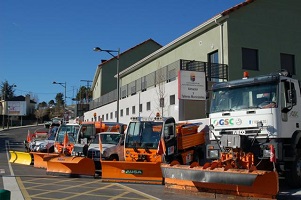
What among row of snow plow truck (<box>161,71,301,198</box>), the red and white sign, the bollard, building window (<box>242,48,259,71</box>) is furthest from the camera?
building window (<box>242,48,259,71</box>)

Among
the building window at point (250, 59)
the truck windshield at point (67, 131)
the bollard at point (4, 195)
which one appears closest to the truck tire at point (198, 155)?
the truck windshield at point (67, 131)

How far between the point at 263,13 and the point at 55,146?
1652 cm

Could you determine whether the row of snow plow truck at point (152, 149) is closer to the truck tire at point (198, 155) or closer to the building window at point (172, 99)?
the truck tire at point (198, 155)

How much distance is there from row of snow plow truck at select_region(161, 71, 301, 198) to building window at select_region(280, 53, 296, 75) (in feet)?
51.1

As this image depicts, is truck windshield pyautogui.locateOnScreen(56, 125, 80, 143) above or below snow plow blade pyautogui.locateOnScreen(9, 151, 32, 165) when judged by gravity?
above

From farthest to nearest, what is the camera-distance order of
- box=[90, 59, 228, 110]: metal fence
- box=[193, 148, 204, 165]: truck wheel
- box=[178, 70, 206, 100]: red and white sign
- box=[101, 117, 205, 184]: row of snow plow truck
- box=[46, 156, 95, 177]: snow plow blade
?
1. box=[90, 59, 228, 110]: metal fence
2. box=[178, 70, 206, 100]: red and white sign
3. box=[193, 148, 204, 165]: truck wheel
4. box=[46, 156, 95, 177]: snow plow blade
5. box=[101, 117, 205, 184]: row of snow plow truck

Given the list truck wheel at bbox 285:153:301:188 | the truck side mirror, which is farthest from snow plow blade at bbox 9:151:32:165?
the truck side mirror

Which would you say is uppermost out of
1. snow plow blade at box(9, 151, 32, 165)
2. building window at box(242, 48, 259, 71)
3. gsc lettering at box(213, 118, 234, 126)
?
building window at box(242, 48, 259, 71)

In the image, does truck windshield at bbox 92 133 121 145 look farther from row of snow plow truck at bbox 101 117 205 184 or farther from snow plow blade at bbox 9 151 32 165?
snow plow blade at bbox 9 151 32 165

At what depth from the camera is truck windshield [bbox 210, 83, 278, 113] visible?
10789 mm

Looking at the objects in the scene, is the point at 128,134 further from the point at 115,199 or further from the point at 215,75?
the point at 215,75

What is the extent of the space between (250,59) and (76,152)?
13.5 m

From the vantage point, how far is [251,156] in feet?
34.4

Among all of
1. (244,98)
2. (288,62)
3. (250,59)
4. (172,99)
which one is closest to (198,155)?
(244,98)
